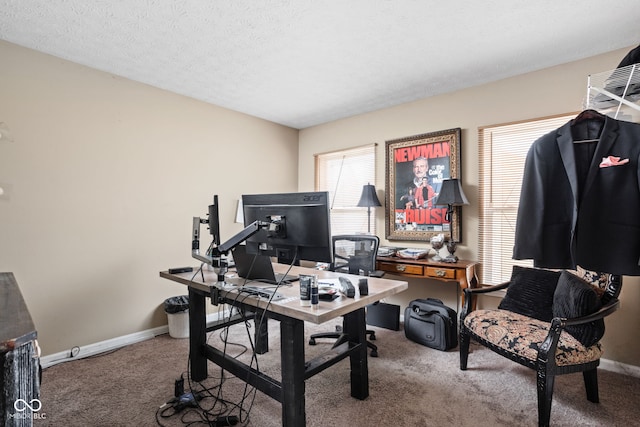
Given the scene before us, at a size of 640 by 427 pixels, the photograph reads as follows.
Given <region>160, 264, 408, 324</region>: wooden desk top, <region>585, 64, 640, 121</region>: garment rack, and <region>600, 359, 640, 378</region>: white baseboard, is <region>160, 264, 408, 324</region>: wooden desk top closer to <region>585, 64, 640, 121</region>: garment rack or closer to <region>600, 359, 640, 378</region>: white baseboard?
<region>585, 64, 640, 121</region>: garment rack

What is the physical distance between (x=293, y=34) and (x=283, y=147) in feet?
7.51

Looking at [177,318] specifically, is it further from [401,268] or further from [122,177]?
[401,268]

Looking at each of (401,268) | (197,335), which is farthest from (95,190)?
(401,268)

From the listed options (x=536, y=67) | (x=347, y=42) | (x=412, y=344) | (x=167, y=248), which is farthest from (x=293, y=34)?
(x=412, y=344)

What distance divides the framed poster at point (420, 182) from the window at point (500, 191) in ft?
0.79

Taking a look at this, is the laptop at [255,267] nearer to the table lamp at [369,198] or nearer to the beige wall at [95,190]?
the beige wall at [95,190]

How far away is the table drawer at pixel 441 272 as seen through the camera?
112 inches

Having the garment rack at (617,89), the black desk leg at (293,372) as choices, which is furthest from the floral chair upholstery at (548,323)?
the black desk leg at (293,372)

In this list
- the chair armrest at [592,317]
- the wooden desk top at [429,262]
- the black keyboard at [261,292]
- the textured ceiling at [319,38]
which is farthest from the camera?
the wooden desk top at [429,262]

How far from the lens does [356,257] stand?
3182 mm

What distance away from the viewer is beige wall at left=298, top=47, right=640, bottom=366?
245 centimetres

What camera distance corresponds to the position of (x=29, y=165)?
2.48 m

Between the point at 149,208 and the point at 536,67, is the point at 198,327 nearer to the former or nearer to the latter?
the point at 149,208

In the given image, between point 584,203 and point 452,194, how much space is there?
1.47 metres
